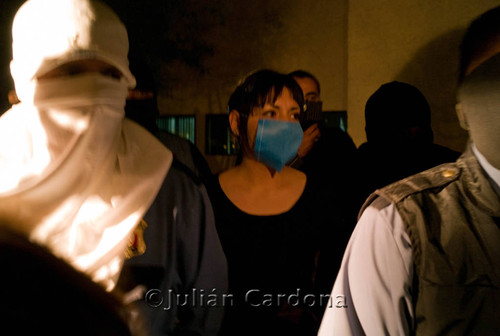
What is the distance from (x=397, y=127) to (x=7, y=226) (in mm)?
1997

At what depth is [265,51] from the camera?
4.34m

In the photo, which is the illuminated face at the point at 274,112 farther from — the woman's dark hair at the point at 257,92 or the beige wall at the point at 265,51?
the beige wall at the point at 265,51

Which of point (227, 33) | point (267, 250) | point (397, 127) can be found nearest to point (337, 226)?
point (267, 250)

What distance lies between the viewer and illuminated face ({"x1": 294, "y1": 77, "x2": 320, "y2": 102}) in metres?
2.76

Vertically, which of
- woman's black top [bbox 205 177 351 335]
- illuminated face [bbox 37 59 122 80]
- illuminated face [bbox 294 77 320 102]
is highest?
illuminated face [bbox 37 59 122 80]

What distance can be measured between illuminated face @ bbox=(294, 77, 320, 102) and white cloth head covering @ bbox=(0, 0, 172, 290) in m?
1.58

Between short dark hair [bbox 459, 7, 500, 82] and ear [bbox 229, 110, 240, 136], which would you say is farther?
ear [bbox 229, 110, 240, 136]

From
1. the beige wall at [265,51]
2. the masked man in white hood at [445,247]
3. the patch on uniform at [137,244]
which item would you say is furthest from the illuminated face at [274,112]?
the beige wall at [265,51]

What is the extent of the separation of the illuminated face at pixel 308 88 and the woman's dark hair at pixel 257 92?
0.84m

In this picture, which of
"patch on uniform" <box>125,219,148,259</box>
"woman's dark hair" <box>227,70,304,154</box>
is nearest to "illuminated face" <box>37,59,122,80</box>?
"patch on uniform" <box>125,219,148,259</box>

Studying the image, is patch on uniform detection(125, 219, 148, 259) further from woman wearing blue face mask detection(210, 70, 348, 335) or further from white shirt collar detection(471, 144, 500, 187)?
white shirt collar detection(471, 144, 500, 187)

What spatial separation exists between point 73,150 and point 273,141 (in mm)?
890

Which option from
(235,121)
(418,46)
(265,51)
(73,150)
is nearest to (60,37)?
(73,150)

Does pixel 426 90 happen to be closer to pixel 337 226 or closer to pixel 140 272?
pixel 337 226
